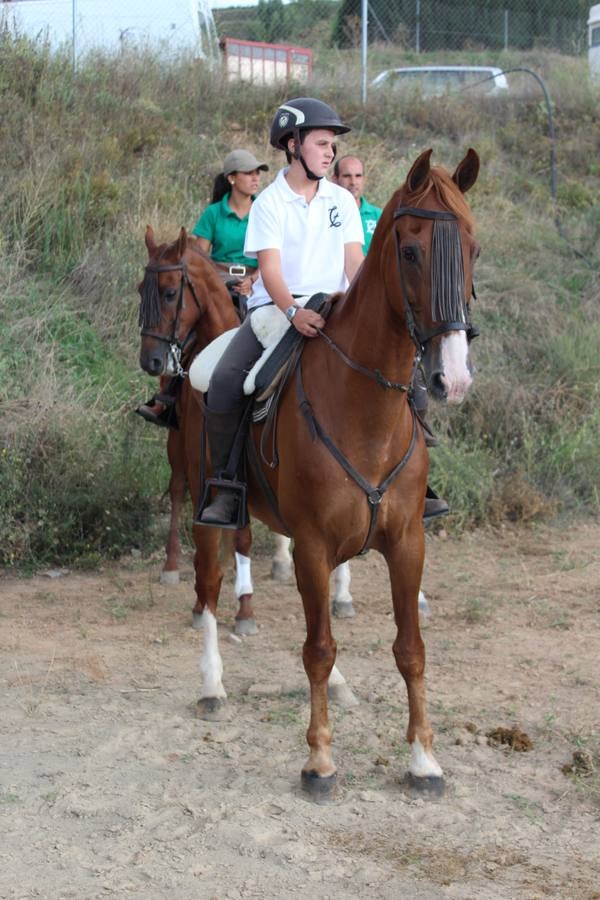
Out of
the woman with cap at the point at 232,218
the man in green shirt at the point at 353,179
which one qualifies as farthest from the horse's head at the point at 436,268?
the man in green shirt at the point at 353,179

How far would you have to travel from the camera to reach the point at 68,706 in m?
5.76

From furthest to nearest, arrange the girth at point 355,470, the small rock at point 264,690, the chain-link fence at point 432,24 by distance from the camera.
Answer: the chain-link fence at point 432,24 < the small rock at point 264,690 < the girth at point 355,470

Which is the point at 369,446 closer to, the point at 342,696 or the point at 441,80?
the point at 342,696

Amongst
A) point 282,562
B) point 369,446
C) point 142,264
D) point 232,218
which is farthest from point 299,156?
point 142,264

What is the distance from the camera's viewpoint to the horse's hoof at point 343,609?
7391 mm

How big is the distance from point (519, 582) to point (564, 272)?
653 centimetres

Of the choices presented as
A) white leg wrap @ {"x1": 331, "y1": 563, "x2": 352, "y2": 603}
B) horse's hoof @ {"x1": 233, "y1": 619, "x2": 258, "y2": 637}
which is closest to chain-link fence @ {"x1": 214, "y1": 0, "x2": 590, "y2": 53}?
white leg wrap @ {"x1": 331, "y1": 563, "x2": 352, "y2": 603}

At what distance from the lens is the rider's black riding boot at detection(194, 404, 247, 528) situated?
5445mm

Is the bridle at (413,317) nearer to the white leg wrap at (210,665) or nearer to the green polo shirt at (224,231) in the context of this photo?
the white leg wrap at (210,665)

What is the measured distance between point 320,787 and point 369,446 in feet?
4.82

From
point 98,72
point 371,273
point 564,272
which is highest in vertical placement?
point 98,72

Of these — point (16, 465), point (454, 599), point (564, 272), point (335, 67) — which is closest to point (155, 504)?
point (16, 465)

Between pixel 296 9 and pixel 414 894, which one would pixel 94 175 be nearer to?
pixel 414 894

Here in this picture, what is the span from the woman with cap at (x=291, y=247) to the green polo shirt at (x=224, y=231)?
111 inches
